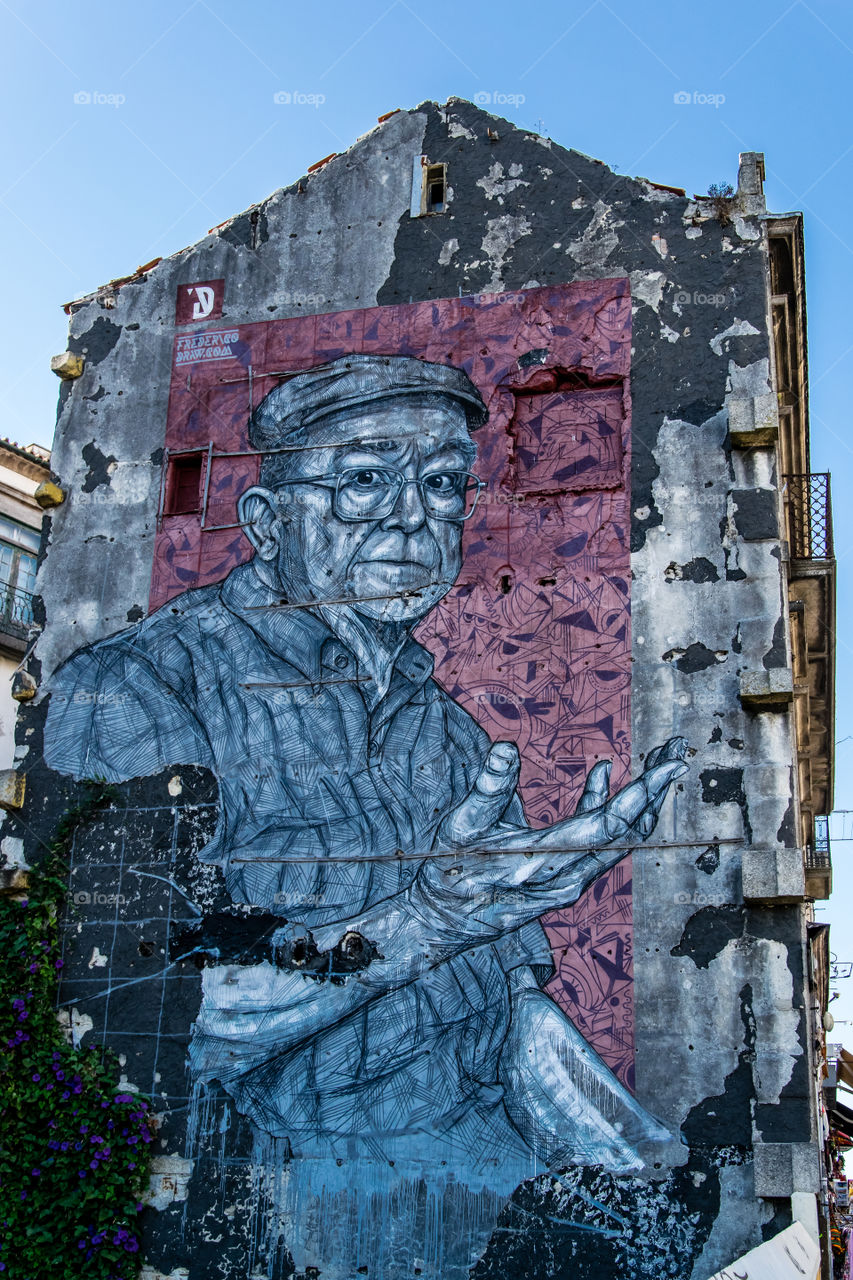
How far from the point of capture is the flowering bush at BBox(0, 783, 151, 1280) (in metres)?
12.4

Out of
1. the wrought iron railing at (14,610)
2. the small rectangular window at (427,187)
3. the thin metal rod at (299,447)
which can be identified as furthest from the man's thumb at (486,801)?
the wrought iron railing at (14,610)

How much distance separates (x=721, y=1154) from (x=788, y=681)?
155 inches

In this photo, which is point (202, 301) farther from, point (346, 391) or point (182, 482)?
point (346, 391)

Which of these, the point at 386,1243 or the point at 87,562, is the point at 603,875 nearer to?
the point at 386,1243

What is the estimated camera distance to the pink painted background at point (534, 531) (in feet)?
40.2

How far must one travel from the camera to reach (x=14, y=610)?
2206 centimetres

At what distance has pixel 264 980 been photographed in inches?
503

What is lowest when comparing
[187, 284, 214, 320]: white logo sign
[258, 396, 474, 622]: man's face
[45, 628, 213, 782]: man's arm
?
[45, 628, 213, 782]: man's arm

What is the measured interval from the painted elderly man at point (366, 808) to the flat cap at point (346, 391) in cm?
3

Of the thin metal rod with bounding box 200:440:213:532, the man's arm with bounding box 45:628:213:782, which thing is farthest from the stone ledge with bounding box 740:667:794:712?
the thin metal rod with bounding box 200:440:213:532

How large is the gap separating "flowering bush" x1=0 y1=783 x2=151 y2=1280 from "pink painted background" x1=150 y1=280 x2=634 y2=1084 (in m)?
4.07

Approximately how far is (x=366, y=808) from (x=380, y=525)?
9.39 feet

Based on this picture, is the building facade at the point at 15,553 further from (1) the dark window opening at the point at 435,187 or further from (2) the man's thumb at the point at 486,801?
(2) the man's thumb at the point at 486,801

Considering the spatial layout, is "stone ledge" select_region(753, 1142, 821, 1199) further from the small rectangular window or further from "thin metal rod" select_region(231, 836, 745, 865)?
the small rectangular window
